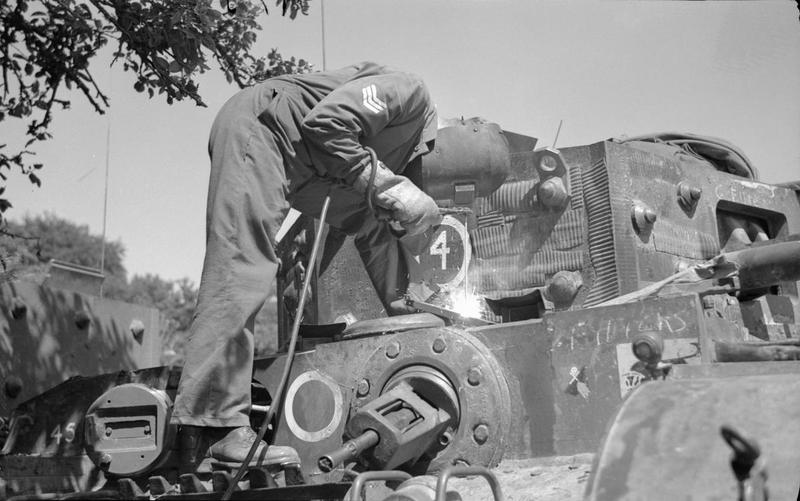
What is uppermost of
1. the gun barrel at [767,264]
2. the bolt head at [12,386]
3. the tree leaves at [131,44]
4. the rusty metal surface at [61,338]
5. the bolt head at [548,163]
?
the tree leaves at [131,44]

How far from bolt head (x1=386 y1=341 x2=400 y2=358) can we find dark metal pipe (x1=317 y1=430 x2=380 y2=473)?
0.39 meters

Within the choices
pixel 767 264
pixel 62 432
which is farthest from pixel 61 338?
pixel 767 264

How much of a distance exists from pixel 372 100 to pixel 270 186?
0.54 metres

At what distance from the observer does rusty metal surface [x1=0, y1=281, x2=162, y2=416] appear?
5398 mm

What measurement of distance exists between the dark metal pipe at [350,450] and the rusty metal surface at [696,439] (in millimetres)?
1021

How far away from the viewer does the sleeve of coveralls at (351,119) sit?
3988 millimetres

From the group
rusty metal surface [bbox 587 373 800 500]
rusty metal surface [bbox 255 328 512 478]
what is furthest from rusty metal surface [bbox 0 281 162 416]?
rusty metal surface [bbox 587 373 800 500]

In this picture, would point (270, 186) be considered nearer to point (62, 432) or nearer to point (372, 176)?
point (372, 176)

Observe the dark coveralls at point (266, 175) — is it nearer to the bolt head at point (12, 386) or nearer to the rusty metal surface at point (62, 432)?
the rusty metal surface at point (62, 432)

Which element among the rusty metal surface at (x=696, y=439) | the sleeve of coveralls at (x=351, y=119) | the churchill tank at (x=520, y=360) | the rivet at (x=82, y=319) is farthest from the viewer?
the rivet at (x=82, y=319)

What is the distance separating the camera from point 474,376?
3.64 metres

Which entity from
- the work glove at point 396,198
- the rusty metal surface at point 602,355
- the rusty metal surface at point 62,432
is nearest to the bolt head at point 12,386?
the rusty metal surface at point 62,432

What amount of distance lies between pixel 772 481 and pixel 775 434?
16cm

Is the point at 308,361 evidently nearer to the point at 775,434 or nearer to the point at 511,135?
the point at 511,135
